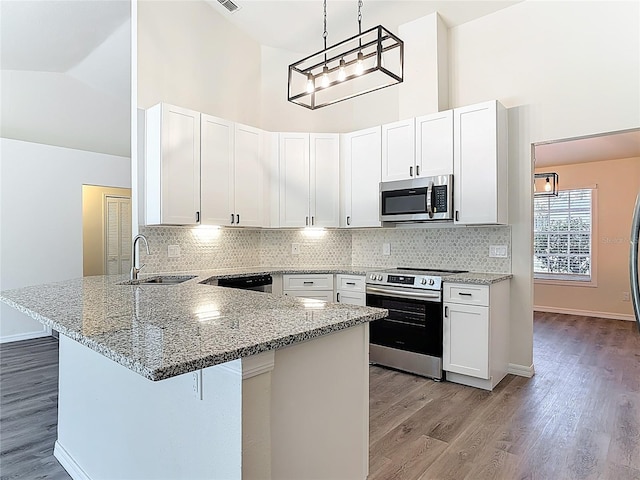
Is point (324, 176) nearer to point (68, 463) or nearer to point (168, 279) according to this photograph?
point (168, 279)

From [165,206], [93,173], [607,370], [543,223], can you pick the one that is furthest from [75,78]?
[543,223]

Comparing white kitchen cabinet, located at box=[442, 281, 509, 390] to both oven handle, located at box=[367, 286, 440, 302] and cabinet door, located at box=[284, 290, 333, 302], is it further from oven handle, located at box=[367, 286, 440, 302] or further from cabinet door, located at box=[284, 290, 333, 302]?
cabinet door, located at box=[284, 290, 333, 302]

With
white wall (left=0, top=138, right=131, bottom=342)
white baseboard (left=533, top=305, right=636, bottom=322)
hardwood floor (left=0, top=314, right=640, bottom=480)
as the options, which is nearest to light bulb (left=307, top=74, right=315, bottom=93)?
hardwood floor (left=0, top=314, right=640, bottom=480)

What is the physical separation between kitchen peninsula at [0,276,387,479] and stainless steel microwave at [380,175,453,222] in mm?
2149

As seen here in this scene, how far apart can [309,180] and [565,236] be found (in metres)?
5.10

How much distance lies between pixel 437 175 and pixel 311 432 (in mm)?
2806

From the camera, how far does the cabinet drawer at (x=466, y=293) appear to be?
127 inches

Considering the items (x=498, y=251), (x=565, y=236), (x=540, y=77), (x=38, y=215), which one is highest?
(x=540, y=77)

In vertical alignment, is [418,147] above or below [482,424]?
above

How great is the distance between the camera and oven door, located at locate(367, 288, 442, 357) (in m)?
3.45

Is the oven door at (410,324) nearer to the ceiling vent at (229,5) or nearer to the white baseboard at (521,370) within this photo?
the white baseboard at (521,370)

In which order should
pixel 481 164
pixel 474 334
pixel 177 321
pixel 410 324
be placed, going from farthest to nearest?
pixel 410 324 < pixel 481 164 < pixel 474 334 < pixel 177 321

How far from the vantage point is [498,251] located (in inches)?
147

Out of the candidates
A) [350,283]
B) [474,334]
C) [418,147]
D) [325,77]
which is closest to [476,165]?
[418,147]
